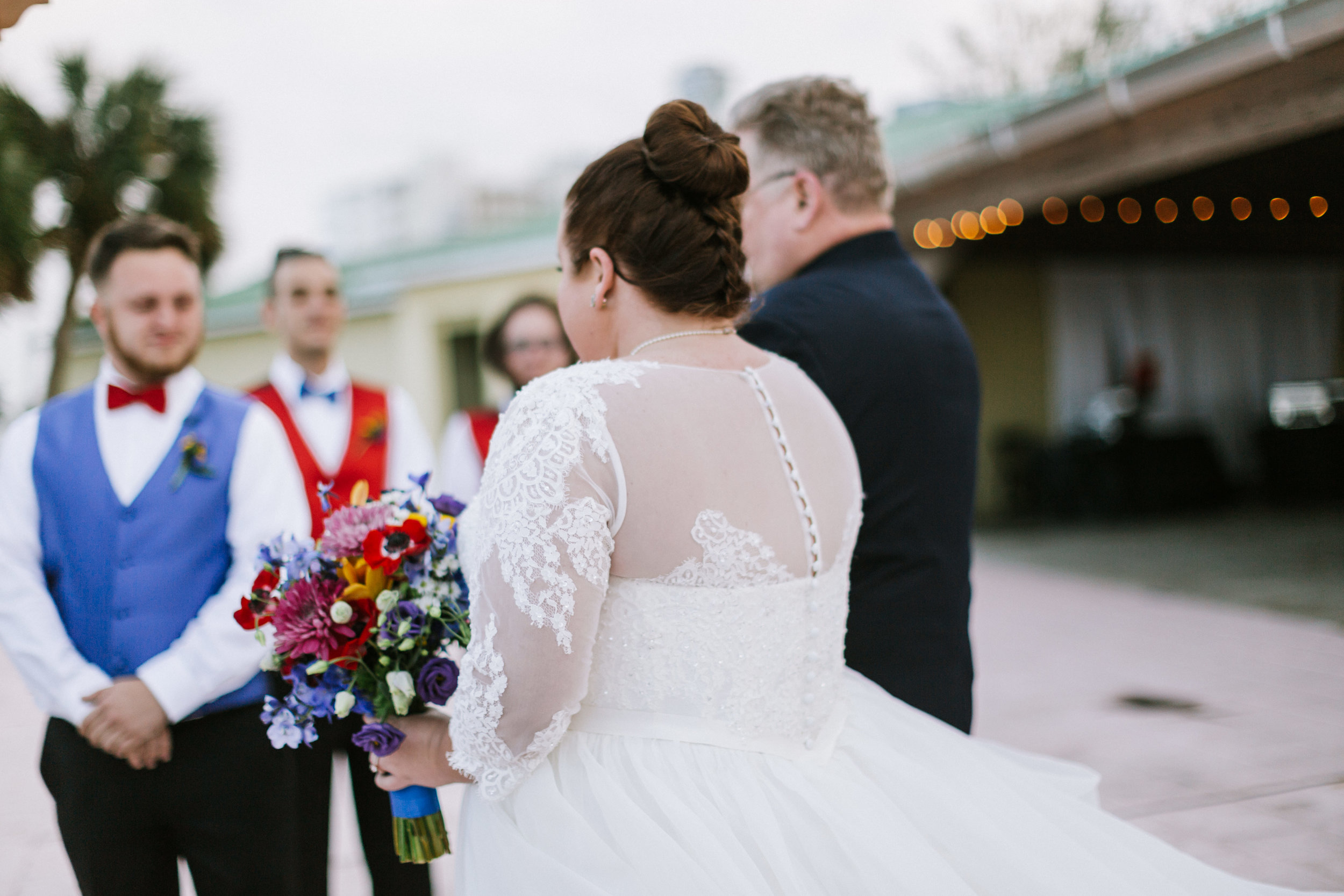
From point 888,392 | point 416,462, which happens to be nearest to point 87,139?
point 416,462

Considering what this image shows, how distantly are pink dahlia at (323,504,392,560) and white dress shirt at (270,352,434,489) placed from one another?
1.73 m

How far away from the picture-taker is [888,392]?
6.31 ft

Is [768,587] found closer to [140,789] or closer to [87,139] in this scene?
[140,789]

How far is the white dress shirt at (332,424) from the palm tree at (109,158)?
36.4ft

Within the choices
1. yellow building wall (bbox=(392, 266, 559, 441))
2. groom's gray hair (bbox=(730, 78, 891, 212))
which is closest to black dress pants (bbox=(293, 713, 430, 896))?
groom's gray hair (bbox=(730, 78, 891, 212))

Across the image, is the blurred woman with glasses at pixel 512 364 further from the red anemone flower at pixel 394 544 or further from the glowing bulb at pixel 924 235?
the glowing bulb at pixel 924 235

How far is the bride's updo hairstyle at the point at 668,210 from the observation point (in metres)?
1.44

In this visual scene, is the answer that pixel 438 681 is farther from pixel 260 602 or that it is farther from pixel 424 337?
pixel 424 337

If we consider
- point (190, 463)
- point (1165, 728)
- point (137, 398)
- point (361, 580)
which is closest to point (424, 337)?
point (1165, 728)

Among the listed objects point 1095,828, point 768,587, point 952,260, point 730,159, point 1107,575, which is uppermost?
point 952,260

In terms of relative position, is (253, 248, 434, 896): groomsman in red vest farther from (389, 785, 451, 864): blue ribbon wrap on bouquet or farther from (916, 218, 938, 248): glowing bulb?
(916, 218, 938, 248): glowing bulb

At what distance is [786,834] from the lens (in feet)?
4.66

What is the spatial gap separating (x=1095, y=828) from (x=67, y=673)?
1997 millimetres

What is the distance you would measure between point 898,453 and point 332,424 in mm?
2243
